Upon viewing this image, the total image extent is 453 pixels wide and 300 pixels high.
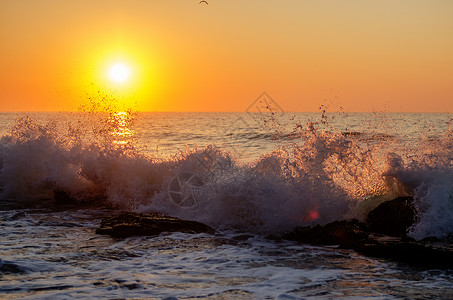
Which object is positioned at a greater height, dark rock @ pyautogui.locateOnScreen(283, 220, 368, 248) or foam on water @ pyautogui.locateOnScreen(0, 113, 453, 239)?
foam on water @ pyautogui.locateOnScreen(0, 113, 453, 239)

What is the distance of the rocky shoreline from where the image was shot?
7102 millimetres

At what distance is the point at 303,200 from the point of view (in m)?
10.1

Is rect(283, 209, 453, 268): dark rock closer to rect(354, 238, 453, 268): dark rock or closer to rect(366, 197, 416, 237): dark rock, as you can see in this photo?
rect(354, 238, 453, 268): dark rock

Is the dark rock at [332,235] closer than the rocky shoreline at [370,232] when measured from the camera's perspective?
No

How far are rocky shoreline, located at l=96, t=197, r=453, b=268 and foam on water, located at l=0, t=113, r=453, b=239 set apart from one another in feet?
1.25

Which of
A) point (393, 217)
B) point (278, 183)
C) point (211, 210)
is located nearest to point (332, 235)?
point (393, 217)

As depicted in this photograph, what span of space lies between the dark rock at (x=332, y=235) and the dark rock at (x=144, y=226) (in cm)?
172

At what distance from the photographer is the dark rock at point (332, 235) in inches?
321

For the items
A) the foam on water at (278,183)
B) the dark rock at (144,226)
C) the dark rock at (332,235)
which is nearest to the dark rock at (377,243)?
the dark rock at (332,235)

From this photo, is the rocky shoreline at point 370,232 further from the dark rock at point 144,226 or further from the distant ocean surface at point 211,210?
the distant ocean surface at point 211,210

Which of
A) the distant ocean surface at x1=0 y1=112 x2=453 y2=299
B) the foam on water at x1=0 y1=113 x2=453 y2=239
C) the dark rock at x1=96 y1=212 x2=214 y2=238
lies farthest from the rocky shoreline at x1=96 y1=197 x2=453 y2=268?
the foam on water at x1=0 y1=113 x2=453 y2=239

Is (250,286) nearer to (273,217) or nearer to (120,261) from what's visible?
(120,261)

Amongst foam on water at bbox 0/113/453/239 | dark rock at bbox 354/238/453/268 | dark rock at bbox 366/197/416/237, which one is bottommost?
dark rock at bbox 354/238/453/268

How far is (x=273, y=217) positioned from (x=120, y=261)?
373 centimetres
